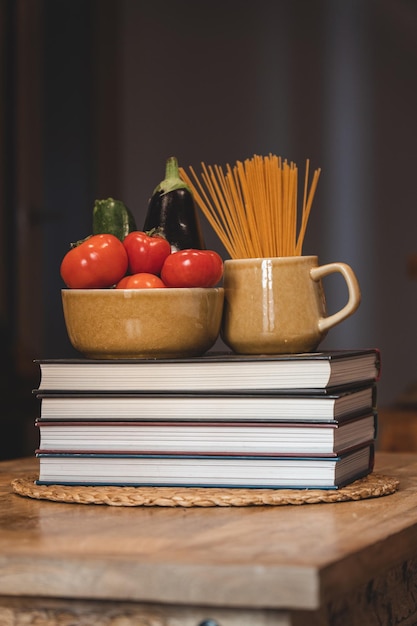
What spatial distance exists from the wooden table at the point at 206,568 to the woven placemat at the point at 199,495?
46 mm

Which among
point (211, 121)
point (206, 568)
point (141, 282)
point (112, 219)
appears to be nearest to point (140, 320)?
point (141, 282)

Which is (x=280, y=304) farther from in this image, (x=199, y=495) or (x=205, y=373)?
(x=199, y=495)

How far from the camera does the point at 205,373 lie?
102 centimetres

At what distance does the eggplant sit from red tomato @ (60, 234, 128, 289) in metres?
0.07

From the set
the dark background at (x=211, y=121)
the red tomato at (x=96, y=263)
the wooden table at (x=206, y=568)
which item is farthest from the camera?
the dark background at (x=211, y=121)

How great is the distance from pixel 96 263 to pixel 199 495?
256 millimetres

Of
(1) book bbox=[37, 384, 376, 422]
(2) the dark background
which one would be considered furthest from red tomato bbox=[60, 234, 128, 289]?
(2) the dark background

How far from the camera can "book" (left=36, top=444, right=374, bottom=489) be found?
996 mm

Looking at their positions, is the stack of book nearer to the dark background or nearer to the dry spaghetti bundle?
the dry spaghetti bundle

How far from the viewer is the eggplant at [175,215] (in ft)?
3.73

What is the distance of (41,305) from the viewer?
4402mm

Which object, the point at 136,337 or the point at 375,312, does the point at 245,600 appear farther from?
the point at 375,312

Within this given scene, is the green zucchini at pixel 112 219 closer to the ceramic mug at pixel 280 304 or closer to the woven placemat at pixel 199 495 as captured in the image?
the ceramic mug at pixel 280 304

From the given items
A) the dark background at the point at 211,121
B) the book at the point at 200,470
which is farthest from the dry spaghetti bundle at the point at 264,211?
the dark background at the point at 211,121
